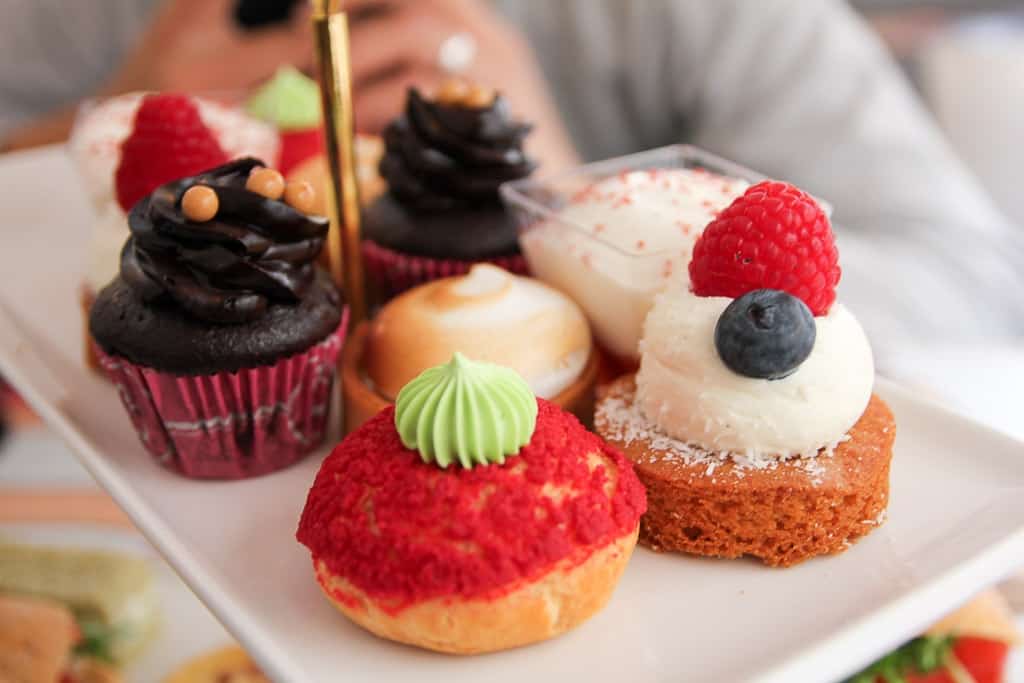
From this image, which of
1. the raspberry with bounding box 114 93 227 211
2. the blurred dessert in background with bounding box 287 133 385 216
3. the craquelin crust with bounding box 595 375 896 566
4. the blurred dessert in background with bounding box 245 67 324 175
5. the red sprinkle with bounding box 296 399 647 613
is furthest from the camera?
the blurred dessert in background with bounding box 245 67 324 175

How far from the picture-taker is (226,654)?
1.72 meters

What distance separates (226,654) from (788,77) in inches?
108

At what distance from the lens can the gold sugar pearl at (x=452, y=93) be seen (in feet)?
5.05

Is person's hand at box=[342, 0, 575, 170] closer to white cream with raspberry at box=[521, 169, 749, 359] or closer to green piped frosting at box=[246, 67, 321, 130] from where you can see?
green piped frosting at box=[246, 67, 321, 130]

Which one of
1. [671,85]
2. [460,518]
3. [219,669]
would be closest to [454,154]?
[460,518]

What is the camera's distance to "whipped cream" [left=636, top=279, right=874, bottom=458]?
104cm

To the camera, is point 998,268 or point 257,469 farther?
point 998,268

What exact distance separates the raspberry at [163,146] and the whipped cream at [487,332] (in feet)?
1.20

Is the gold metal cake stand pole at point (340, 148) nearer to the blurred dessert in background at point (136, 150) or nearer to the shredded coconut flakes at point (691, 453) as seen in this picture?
the blurred dessert in background at point (136, 150)

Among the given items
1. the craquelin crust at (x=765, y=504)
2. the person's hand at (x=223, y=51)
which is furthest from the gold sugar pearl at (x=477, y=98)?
the person's hand at (x=223, y=51)

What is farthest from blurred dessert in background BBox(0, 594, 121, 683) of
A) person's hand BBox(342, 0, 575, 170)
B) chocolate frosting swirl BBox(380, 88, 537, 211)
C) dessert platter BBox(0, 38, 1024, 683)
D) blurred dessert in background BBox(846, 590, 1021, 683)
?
person's hand BBox(342, 0, 575, 170)

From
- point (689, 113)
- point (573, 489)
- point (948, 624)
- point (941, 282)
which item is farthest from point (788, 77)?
point (573, 489)

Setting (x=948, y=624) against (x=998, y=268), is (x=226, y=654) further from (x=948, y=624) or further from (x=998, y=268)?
(x=998, y=268)

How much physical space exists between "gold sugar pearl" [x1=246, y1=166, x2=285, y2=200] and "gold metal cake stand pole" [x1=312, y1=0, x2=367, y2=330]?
171mm
